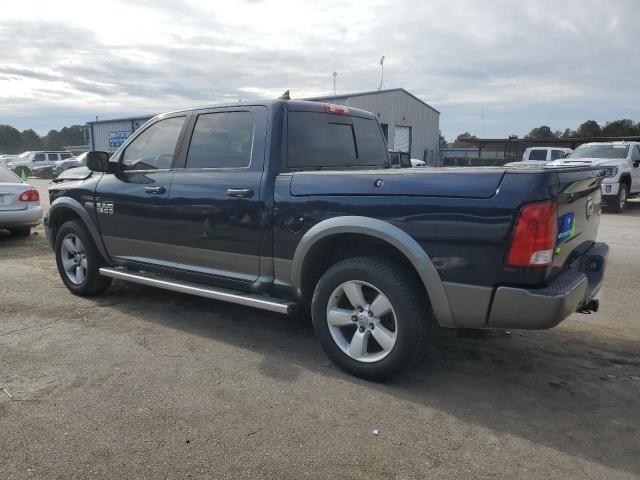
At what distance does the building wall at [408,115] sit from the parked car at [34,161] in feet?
65.0

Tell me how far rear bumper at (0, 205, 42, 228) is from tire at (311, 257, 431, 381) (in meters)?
7.32

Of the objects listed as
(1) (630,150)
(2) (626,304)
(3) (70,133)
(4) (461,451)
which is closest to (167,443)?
(4) (461,451)

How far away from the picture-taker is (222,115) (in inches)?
177

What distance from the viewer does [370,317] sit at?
3.53 metres

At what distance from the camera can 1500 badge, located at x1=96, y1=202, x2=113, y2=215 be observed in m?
5.14

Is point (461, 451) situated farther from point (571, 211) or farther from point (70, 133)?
point (70, 133)

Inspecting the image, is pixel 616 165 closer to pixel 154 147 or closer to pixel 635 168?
pixel 635 168

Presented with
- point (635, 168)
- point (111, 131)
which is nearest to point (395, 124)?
point (111, 131)

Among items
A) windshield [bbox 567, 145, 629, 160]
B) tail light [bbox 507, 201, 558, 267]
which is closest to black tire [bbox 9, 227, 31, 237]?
tail light [bbox 507, 201, 558, 267]

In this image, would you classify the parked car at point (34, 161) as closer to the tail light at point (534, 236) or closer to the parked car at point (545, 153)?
the parked car at point (545, 153)

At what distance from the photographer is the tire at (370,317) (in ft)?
11.0

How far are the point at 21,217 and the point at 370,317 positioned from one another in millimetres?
7772

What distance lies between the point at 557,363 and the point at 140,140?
408 cm

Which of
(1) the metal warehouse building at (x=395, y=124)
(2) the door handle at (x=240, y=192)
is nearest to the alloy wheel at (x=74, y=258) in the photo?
(2) the door handle at (x=240, y=192)
